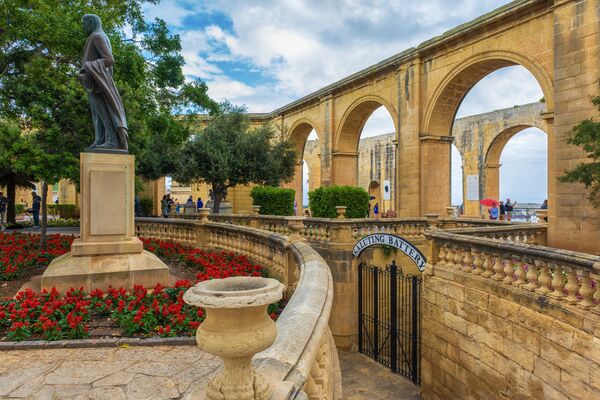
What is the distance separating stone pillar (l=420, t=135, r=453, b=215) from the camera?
15391 mm

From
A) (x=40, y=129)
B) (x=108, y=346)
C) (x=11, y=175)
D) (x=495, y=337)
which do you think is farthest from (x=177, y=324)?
(x=11, y=175)

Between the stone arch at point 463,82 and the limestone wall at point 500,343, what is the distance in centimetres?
756

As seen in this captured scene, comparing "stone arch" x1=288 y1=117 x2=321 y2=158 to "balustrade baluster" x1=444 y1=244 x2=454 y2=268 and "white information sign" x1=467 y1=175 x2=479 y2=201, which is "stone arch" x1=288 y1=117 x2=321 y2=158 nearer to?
"white information sign" x1=467 y1=175 x2=479 y2=201

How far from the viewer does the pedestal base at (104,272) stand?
16.9 ft

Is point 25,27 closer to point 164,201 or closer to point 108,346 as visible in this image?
point 108,346

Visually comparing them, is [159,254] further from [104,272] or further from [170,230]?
[104,272]

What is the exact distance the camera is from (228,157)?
18.3m

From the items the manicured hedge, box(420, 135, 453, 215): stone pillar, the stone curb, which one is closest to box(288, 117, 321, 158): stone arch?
box(420, 135, 453, 215): stone pillar

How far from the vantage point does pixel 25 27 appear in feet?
29.0

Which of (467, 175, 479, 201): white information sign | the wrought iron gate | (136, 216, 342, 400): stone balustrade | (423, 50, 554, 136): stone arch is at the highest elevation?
(423, 50, 554, 136): stone arch

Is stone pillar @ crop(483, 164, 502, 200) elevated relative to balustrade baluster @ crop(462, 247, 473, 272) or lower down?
elevated

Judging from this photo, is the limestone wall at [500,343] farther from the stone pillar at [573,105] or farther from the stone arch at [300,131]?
the stone arch at [300,131]

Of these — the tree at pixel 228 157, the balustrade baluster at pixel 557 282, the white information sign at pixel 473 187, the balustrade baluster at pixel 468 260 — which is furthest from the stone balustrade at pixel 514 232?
the tree at pixel 228 157

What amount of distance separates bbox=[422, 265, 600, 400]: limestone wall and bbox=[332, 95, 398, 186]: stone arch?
13.6 meters
